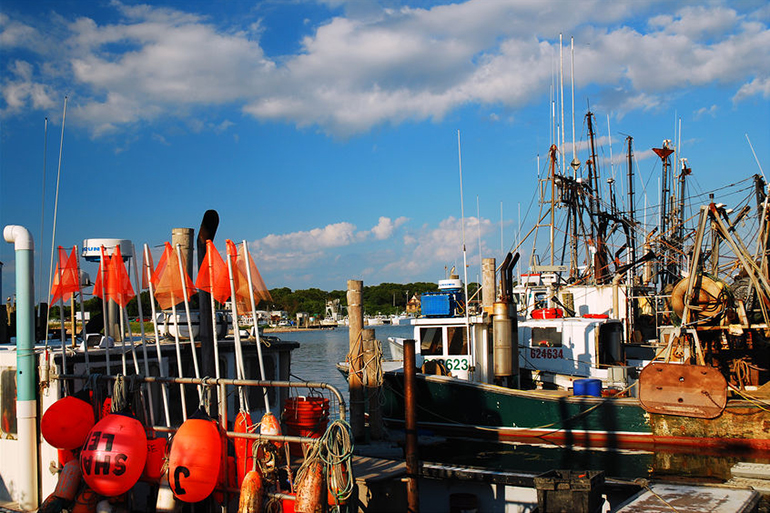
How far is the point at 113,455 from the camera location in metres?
7.57

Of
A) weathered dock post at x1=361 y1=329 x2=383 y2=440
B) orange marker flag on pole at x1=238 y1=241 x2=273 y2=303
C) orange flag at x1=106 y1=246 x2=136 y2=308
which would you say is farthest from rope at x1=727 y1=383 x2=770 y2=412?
orange flag at x1=106 y1=246 x2=136 y2=308

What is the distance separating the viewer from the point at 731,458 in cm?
1472

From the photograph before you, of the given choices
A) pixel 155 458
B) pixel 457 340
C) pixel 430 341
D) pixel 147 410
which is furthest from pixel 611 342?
pixel 155 458

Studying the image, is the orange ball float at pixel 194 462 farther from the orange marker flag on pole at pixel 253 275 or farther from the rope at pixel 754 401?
the rope at pixel 754 401

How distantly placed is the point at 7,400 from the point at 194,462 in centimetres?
374

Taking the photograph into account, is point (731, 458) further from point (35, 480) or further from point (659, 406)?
point (35, 480)

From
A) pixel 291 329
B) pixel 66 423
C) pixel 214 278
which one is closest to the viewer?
pixel 66 423

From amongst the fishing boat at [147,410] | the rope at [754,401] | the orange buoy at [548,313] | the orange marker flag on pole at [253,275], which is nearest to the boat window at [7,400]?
the fishing boat at [147,410]

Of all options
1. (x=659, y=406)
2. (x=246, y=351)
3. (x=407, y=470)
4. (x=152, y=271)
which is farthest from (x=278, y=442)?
(x=659, y=406)

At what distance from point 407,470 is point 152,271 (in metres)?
4.75

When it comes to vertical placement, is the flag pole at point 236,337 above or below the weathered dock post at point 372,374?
above

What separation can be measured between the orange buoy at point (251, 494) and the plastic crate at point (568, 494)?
→ 305cm

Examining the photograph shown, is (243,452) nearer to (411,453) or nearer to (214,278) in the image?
(411,453)

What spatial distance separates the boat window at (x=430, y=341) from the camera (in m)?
18.1
